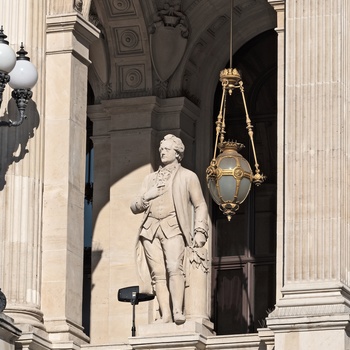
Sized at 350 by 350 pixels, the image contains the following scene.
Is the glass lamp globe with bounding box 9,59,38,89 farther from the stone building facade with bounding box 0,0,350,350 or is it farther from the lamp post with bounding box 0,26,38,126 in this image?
the stone building facade with bounding box 0,0,350,350

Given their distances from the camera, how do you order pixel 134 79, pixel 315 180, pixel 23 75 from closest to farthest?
pixel 315 180
pixel 23 75
pixel 134 79

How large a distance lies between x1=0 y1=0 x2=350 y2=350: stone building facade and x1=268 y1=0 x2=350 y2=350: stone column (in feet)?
0.07

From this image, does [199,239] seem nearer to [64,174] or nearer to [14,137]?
[64,174]

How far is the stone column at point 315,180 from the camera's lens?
2817cm

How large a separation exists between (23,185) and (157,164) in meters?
5.30

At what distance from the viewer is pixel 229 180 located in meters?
31.0

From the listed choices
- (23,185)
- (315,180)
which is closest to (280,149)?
(315,180)

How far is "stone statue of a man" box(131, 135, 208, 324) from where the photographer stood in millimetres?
30031

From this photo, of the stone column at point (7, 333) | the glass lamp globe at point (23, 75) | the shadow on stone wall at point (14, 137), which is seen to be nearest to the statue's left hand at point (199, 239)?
the shadow on stone wall at point (14, 137)

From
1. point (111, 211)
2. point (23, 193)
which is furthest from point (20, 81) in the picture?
point (111, 211)

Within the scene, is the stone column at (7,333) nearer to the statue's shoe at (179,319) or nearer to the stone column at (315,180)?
the statue's shoe at (179,319)

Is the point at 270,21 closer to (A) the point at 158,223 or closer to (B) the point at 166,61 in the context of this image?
(B) the point at 166,61

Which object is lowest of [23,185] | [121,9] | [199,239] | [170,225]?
[199,239]

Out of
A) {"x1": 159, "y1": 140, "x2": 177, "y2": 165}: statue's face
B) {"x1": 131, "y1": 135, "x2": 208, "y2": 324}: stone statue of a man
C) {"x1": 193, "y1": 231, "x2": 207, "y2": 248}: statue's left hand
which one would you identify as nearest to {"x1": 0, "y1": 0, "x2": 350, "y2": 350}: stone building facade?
{"x1": 131, "y1": 135, "x2": 208, "y2": 324}: stone statue of a man
